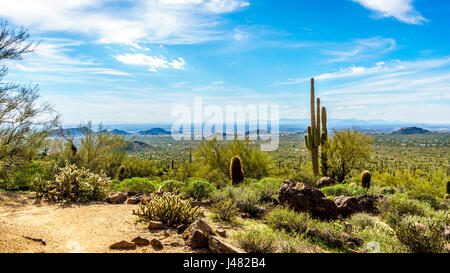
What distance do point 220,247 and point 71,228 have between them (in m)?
3.47

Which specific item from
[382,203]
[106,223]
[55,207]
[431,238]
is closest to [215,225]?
[106,223]

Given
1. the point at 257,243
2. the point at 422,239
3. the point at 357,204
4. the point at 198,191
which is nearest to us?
the point at 257,243

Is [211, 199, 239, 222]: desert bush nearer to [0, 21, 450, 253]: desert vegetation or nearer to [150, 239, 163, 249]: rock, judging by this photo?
[0, 21, 450, 253]: desert vegetation

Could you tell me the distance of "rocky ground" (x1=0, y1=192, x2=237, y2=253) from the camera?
4871 millimetres

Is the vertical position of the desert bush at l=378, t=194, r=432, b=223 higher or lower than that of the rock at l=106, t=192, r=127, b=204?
lower

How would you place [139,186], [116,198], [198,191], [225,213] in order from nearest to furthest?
1. [225,213]
2. [116,198]
3. [198,191]
4. [139,186]

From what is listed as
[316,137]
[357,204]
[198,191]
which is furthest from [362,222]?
[316,137]

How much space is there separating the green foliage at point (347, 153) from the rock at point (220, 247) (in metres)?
16.1

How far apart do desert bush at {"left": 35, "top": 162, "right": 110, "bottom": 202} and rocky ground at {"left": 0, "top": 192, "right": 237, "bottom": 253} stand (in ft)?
1.94

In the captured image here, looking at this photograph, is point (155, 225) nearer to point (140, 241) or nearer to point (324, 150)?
point (140, 241)

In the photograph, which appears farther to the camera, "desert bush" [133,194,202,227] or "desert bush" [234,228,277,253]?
"desert bush" [133,194,202,227]

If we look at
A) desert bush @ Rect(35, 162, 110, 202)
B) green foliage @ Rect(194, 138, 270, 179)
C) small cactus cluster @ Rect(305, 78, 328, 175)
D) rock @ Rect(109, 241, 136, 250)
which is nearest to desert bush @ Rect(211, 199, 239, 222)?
rock @ Rect(109, 241, 136, 250)

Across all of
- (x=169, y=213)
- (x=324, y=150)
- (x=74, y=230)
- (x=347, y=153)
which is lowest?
(x=74, y=230)

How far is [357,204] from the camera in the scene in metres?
9.28
